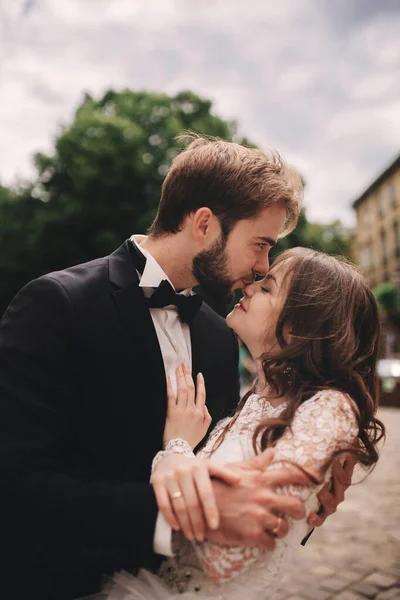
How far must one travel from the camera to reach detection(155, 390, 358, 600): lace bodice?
5.73ft

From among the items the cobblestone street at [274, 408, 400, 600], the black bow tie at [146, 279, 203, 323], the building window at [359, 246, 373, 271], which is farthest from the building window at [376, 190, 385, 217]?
the black bow tie at [146, 279, 203, 323]

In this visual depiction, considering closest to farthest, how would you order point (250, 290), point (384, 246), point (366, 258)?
point (250, 290) → point (384, 246) → point (366, 258)

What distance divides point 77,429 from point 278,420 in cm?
73

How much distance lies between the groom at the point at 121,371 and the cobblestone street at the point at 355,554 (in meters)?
2.53

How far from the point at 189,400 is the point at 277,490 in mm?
576

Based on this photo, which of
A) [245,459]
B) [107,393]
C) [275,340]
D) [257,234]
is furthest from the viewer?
[257,234]

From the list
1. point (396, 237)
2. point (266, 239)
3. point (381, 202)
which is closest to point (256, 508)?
point (266, 239)

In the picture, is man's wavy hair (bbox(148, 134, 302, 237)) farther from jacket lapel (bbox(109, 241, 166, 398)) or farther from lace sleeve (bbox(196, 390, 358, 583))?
lace sleeve (bbox(196, 390, 358, 583))

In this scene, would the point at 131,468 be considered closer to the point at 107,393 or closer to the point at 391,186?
the point at 107,393

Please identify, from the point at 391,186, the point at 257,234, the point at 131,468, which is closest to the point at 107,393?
the point at 131,468

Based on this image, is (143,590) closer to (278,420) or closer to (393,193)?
(278,420)

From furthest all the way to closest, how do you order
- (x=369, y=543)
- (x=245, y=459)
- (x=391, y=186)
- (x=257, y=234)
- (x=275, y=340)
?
(x=391, y=186) → (x=369, y=543) → (x=257, y=234) → (x=275, y=340) → (x=245, y=459)

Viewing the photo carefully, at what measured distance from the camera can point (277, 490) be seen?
1.72m

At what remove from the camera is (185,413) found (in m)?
2.16
